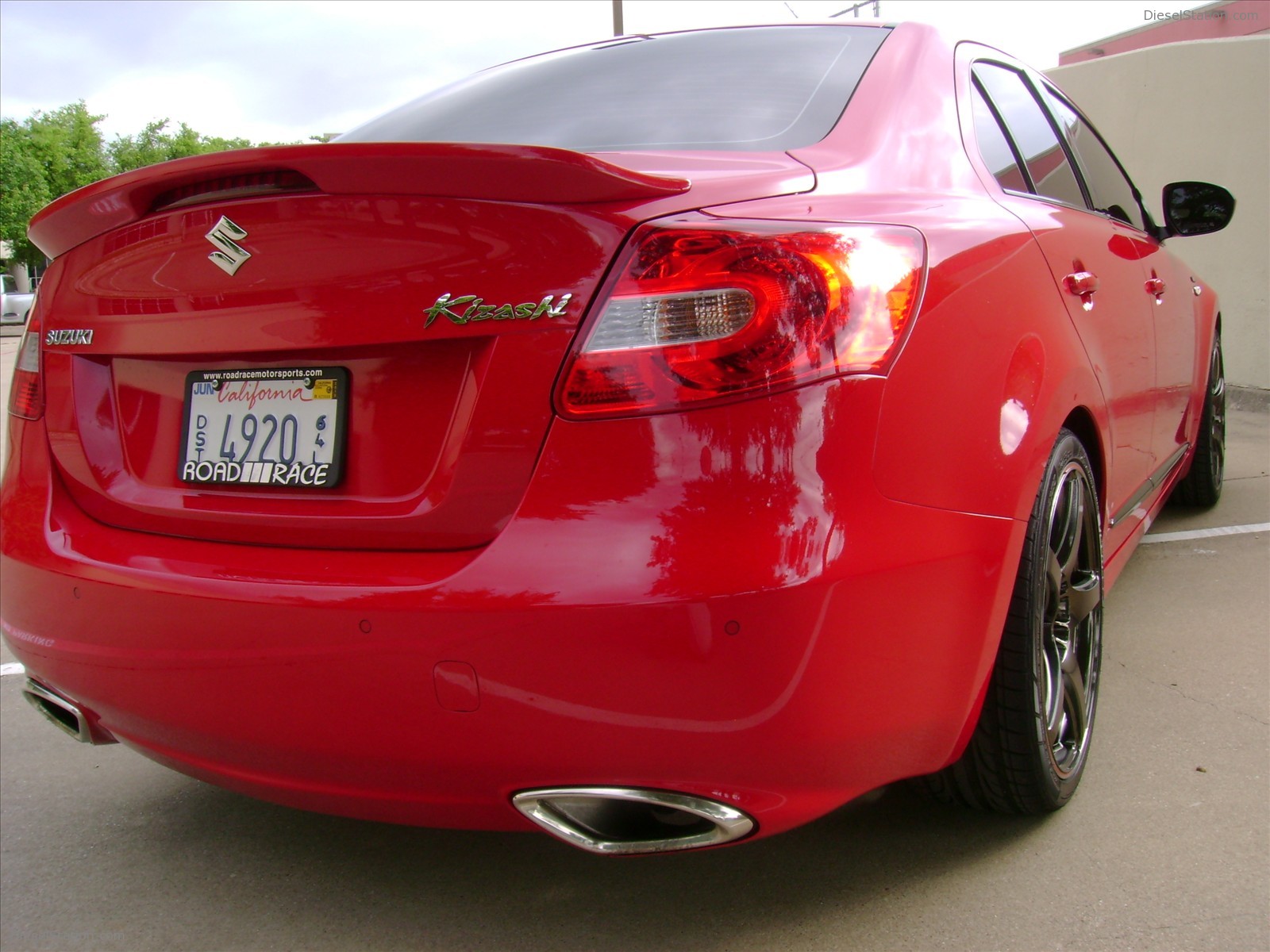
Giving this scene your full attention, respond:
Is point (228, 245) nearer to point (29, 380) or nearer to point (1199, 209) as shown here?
point (29, 380)

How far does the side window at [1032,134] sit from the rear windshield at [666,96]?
38 cm

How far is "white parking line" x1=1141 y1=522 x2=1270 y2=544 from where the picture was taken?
4.27 m

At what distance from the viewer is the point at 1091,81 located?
8.80 meters

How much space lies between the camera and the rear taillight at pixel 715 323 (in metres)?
1.50

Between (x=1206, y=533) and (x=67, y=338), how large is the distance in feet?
12.8

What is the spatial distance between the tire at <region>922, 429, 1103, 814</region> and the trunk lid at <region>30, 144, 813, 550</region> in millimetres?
776

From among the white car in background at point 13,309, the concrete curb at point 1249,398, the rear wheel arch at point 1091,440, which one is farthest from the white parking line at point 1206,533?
the white car in background at point 13,309

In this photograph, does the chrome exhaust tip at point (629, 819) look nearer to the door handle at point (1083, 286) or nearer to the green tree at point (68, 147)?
the door handle at point (1083, 286)

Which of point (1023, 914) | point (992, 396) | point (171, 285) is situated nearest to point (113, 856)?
point (171, 285)

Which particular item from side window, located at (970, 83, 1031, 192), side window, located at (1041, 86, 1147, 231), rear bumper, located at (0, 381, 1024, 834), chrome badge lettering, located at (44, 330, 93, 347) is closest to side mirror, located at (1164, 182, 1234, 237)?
side window, located at (1041, 86, 1147, 231)

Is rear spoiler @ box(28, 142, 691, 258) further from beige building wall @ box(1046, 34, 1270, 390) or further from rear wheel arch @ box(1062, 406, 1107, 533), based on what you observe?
beige building wall @ box(1046, 34, 1270, 390)

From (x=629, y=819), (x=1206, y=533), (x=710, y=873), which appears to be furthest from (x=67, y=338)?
(x=1206, y=533)

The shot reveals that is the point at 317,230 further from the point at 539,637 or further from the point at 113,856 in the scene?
the point at 113,856

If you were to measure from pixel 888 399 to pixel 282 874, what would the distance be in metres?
1.49
